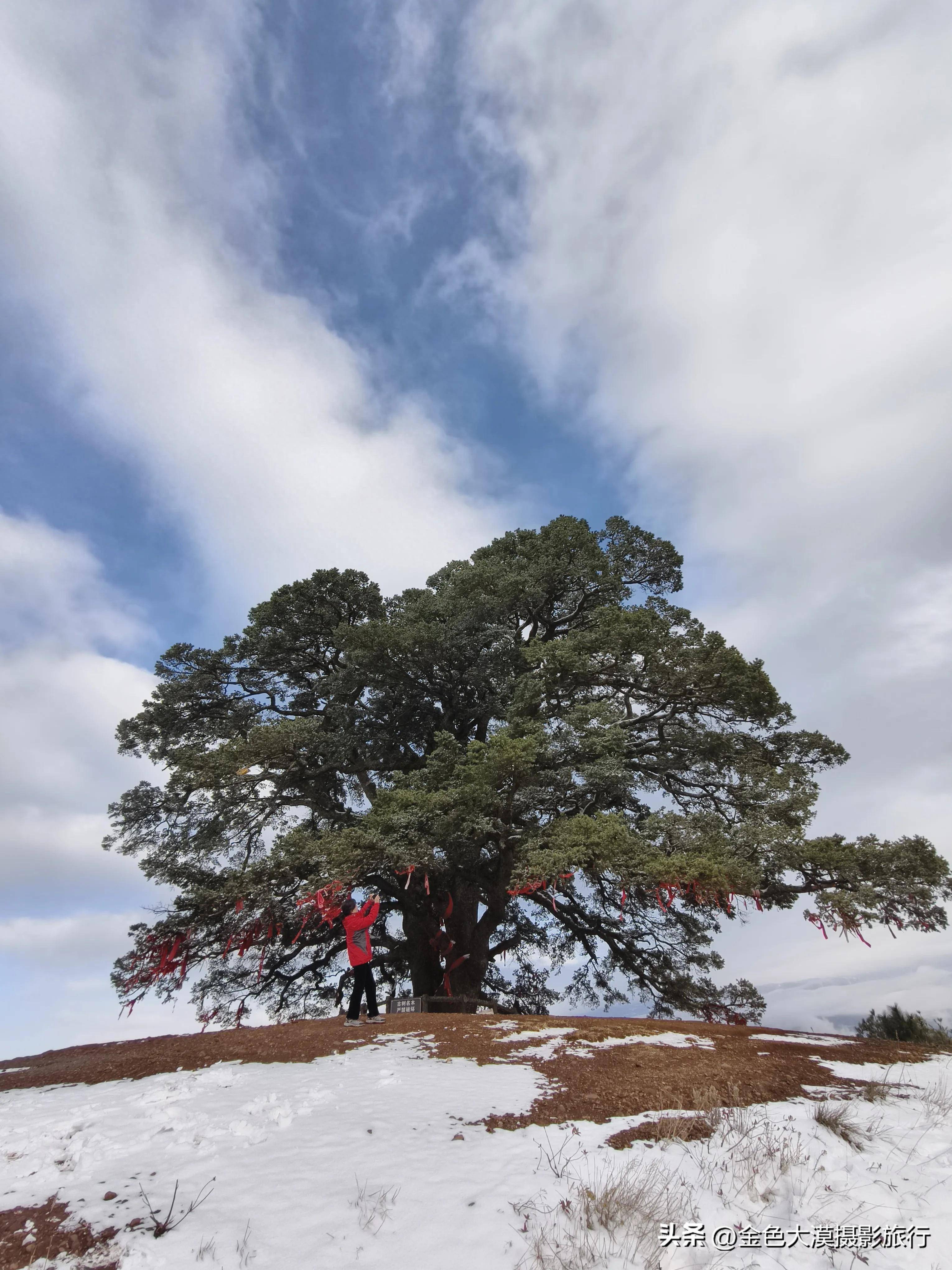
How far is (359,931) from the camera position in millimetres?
11234

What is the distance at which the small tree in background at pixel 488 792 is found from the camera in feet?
45.9

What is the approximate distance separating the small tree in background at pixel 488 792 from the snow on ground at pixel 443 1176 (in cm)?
631

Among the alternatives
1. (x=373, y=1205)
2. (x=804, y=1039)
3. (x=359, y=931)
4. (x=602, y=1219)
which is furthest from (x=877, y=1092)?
(x=359, y=931)

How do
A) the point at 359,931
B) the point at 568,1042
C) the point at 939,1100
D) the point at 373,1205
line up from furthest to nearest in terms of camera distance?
the point at 359,931 < the point at 568,1042 < the point at 939,1100 < the point at 373,1205

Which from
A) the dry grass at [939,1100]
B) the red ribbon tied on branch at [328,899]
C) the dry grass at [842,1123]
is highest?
the red ribbon tied on branch at [328,899]

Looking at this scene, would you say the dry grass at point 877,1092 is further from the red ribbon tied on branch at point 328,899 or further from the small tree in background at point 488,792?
the red ribbon tied on branch at point 328,899

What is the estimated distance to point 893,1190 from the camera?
4992 mm

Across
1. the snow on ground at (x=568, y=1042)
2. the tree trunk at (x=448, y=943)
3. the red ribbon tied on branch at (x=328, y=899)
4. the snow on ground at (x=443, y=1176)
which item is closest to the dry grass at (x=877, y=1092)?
the snow on ground at (x=443, y=1176)

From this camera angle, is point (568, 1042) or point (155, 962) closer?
point (568, 1042)

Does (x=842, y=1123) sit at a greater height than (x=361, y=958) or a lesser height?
lesser

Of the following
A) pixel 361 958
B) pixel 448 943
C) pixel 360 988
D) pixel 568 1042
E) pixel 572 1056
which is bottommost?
pixel 572 1056

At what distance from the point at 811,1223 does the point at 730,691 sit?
13162mm

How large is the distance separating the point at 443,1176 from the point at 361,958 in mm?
6154

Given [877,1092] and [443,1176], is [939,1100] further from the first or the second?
[443,1176]
